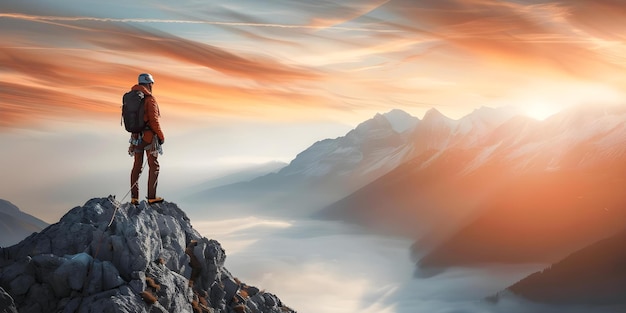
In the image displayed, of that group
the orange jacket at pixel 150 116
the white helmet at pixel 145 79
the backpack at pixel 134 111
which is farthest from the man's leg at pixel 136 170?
the white helmet at pixel 145 79

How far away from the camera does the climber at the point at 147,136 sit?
122 feet

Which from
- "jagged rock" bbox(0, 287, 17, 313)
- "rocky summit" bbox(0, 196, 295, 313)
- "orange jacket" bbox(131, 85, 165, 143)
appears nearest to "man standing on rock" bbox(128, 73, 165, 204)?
"orange jacket" bbox(131, 85, 165, 143)

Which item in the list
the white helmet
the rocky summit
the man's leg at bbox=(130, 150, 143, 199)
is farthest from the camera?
the man's leg at bbox=(130, 150, 143, 199)

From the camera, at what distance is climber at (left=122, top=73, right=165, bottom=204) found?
122ft

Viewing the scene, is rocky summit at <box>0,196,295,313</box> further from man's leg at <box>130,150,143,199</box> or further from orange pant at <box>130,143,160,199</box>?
orange pant at <box>130,143,160,199</box>

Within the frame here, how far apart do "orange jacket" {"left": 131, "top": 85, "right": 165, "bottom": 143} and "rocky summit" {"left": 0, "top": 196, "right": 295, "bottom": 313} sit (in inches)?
193

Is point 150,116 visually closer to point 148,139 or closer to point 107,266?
point 148,139

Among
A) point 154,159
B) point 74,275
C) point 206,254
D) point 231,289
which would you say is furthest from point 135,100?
point 231,289

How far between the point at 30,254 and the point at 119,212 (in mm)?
5358

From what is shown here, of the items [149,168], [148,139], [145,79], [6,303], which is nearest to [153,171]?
[149,168]

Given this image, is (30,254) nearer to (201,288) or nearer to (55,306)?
(55,306)

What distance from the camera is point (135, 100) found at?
3706cm

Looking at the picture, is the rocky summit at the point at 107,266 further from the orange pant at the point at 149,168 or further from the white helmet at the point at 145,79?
the white helmet at the point at 145,79

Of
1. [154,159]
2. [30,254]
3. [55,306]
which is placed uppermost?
[154,159]
